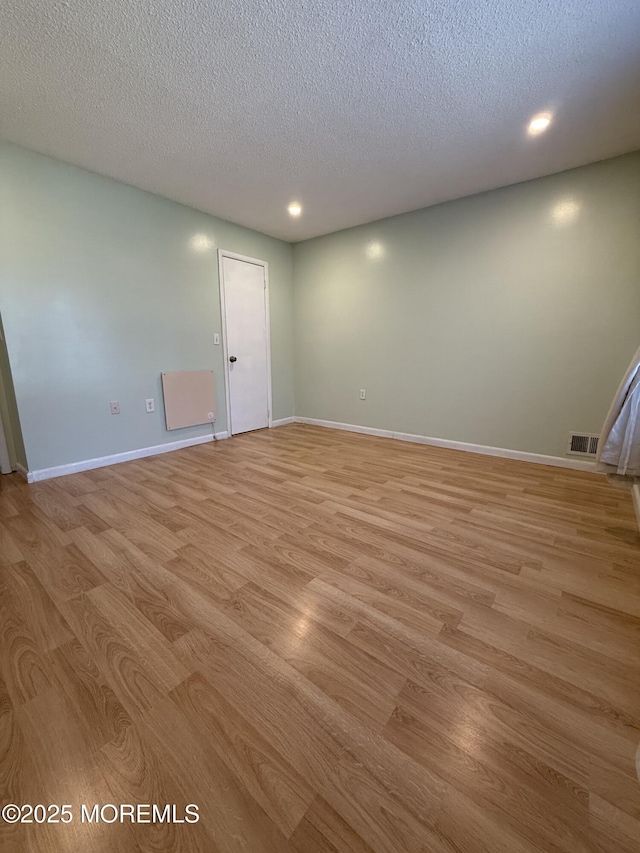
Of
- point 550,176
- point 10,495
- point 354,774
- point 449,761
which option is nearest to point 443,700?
point 449,761

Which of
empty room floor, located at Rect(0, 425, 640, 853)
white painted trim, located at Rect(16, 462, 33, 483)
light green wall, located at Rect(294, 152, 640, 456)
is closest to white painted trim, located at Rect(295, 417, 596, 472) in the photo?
light green wall, located at Rect(294, 152, 640, 456)

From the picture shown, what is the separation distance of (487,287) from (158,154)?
2.98m

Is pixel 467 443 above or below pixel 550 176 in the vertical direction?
below

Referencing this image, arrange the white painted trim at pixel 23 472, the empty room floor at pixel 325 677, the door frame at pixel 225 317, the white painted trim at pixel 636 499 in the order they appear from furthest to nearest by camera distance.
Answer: the door frame at pixel 225 317 < the white painted trim at pixel 23 472 < the white painted trim at pixel 636 499 < the empty room floor at pixel 325 677

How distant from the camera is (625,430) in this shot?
1.75m

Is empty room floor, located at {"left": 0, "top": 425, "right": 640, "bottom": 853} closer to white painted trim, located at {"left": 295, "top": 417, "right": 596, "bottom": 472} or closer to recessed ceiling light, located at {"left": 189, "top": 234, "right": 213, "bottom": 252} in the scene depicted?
white painted trim, located at {"left": 295, "top": 417, "right": 596, "bottom": 472}

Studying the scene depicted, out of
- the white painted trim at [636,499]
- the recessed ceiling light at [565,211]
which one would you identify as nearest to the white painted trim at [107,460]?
the white painted trim at [636,499]

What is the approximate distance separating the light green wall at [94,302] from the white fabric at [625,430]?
→ 352 cm

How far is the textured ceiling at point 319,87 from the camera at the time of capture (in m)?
1.45

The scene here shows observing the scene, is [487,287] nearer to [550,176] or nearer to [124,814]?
[550,176]

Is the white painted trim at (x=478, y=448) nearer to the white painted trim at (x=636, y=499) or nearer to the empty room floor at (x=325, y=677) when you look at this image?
the white painted trim at (x=636, y=499)

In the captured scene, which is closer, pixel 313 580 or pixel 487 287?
pixel 313 580

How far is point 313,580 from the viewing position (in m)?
1.48

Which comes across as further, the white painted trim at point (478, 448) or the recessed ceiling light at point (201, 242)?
the recessed ceiling light at point (201, 242)
